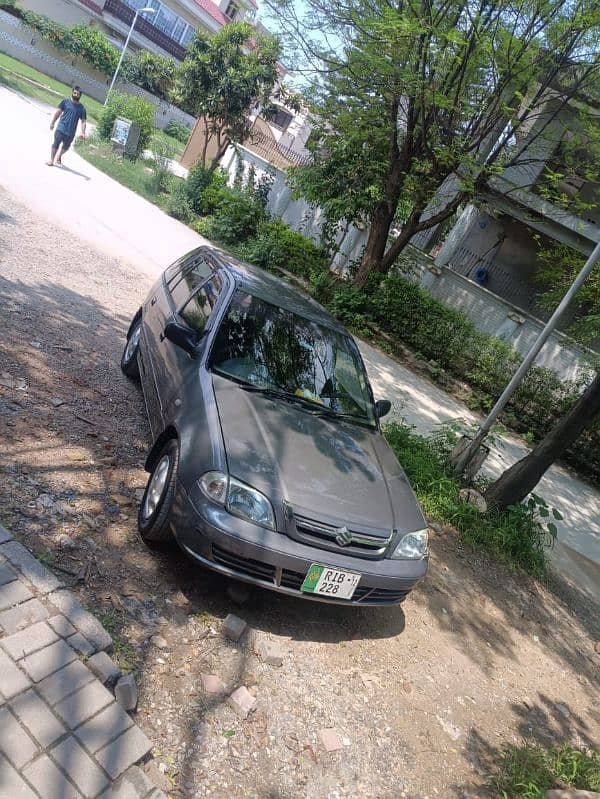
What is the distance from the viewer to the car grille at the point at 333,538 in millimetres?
3242

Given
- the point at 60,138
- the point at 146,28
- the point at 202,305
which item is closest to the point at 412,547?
the point at 202,305

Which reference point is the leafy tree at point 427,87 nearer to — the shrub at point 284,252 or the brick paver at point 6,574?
the shrub at point 284,252

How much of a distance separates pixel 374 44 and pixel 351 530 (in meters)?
9.71

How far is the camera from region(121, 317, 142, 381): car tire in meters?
5.64

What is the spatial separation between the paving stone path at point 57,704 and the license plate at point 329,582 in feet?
3.62

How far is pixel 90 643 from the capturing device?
2740 mm

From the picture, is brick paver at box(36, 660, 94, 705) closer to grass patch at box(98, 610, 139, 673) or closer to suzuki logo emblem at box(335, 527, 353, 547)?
grass patch at box(98, 610, 139, 673)

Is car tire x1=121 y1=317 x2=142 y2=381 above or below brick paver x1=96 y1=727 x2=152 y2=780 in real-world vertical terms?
above

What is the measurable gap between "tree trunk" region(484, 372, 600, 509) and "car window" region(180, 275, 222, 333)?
12.2ft

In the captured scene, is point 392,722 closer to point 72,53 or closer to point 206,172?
point 206,172

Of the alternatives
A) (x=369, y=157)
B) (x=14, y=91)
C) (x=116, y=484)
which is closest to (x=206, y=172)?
(x=369, y=157)

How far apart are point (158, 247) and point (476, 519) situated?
8498 millimetres

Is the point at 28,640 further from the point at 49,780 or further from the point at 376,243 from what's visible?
the point at 376,243

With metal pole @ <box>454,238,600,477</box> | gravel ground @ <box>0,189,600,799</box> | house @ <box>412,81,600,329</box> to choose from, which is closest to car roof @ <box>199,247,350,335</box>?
gravel ground @ <box>0,189,600,799</box>
